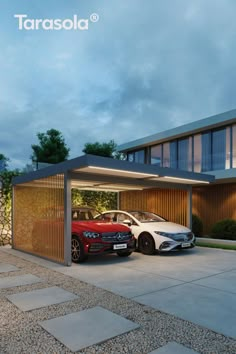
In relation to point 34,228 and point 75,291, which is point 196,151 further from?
Answer: point 75,291

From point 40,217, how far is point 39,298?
4499 millimetres

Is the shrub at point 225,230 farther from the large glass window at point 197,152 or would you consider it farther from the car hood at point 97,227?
the car hood at point 97,227

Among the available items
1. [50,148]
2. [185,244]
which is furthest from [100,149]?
[185,244]

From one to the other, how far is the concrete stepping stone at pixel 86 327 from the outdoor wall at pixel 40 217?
13.2 ft

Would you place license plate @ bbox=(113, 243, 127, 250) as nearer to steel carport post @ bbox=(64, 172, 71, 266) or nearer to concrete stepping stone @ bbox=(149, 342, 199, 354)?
steel carport post @ bbox=(64, 172, 71, 266)

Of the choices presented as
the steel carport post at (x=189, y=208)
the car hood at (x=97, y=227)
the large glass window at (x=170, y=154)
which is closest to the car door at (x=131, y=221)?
the car hood at (x=97, y=227)

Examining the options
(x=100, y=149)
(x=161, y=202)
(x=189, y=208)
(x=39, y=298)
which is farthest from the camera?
(x=100, y=149)

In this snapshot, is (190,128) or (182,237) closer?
(182,237)

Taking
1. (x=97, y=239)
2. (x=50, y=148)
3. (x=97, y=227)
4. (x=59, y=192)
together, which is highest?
(x=50, y=148)

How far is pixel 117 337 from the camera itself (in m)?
3.34

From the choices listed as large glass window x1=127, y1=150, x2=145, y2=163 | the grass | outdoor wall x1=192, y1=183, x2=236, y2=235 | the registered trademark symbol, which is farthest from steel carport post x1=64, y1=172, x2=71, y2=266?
large glass window x1=127, y1=150, x2=145, y2=163

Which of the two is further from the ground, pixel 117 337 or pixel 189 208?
pixel 189 208

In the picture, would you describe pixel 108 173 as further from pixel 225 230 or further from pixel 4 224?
pixel 225 230

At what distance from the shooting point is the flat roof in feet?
43.2
